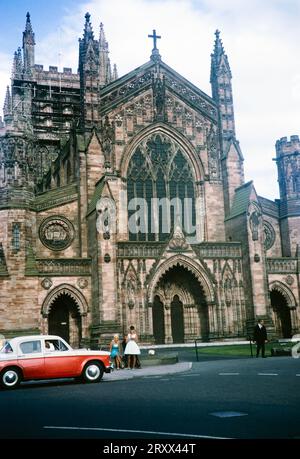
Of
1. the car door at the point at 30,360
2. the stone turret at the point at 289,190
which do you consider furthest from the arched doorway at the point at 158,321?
the car door at the point at 30,360

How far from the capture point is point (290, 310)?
118 ft

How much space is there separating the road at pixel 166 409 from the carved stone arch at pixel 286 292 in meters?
21.0

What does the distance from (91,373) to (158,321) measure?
17.9 m

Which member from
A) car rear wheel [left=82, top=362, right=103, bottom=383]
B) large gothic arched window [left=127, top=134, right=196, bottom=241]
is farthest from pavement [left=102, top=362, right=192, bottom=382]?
large gothic arched window [left=127, top=134, right=196, bottom=241]

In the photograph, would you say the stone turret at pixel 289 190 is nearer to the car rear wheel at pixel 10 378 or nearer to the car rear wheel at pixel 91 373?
the car rear wheel at pixel 91 373

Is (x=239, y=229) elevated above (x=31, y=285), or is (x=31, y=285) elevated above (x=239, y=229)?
(x=239, y=229)

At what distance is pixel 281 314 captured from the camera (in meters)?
37.3

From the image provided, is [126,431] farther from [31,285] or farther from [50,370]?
[31,285]

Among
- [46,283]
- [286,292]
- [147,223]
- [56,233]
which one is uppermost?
[147,223]

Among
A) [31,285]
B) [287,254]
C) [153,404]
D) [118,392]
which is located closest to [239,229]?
[287,254]

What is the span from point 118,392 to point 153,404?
2.80 metres

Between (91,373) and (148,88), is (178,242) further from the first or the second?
(91,373)

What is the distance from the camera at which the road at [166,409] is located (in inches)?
297

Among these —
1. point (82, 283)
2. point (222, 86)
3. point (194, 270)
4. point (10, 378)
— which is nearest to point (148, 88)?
point (222, 86)
